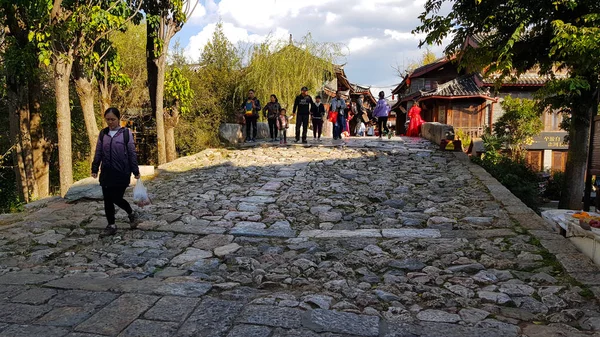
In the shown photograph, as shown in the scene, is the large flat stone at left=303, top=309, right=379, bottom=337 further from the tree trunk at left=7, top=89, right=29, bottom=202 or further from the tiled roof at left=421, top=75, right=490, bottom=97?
the tiled roof at left=421, top=75, right=490, bottom=97

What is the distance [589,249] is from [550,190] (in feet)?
51.5

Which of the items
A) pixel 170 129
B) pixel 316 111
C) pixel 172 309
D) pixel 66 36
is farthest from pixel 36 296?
pixel 316 111

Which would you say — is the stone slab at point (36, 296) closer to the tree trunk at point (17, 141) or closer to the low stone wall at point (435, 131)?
the tree trunk at point (17, 141)

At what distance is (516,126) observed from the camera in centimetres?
2231

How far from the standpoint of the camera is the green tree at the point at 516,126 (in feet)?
71.5

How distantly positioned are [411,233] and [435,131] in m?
10.4

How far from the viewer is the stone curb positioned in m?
3.84

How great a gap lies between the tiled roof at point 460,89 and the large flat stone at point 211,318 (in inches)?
997

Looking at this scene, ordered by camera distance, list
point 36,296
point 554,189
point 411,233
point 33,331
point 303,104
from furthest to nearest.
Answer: point 554,189, point 303,104, point 411,233, point 36,296, point 33,331

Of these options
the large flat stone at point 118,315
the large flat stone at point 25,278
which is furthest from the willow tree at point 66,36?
the large flat stone at point 118,315

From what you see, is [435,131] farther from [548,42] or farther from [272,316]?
[272,316]

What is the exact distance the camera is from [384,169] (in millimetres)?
10414

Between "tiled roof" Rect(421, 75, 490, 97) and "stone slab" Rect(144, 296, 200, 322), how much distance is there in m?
25.4

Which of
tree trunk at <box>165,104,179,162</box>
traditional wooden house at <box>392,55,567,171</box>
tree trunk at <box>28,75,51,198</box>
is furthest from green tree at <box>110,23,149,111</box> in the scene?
traditional wooden house at <box>392,55,567,171</box>
